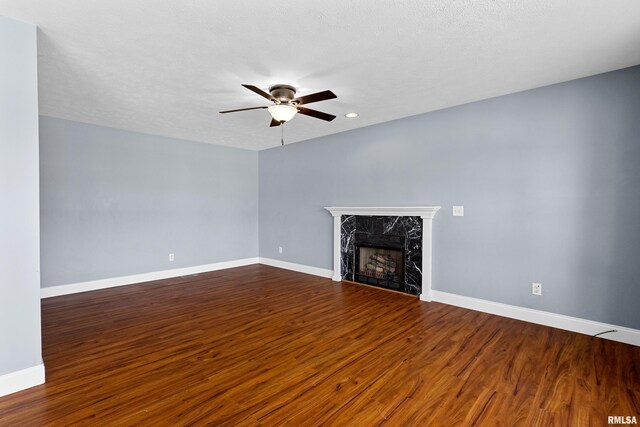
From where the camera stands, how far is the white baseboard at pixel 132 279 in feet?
13.8

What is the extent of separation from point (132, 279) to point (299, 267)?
9.18 ft

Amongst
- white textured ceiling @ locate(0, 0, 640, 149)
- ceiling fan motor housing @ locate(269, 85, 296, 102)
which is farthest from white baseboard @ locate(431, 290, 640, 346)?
ceiling fan motor housing @ locate(269, 85, 296, 102)

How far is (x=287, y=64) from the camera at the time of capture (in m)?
2.66

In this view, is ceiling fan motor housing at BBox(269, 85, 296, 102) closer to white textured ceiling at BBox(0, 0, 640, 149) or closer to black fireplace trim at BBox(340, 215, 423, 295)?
white textured ceiling at BBox(0, 0, 640, 149)

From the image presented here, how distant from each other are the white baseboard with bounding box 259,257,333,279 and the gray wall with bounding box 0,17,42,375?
3865 mm

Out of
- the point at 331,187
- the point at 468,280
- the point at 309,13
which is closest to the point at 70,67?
the point at 309,13

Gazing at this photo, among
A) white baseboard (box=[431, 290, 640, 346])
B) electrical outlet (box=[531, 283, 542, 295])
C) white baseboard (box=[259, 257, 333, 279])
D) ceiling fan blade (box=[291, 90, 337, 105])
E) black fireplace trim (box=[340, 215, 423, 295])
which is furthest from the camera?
white baseboard (box=[259, 257, 333, 279])

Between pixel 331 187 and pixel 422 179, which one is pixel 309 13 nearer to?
pixel 422 179

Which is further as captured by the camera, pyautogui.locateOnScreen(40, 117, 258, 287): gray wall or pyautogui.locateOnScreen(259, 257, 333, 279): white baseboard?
pyautogui.locateOnScreen(259, 257, 333, 279): white baseboard

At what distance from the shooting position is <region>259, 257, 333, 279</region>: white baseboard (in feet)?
17.7

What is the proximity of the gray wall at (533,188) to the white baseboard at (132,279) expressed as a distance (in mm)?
3124

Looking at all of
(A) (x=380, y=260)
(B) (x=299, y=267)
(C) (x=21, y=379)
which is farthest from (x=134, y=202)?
(A) (x=380, y=260)

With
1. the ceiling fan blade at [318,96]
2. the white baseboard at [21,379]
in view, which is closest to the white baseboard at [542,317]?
the ceiling fan blade at [318,96]

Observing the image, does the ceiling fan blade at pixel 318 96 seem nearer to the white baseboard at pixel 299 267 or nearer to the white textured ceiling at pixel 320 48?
the white textured ceiling at pixel 320 48
